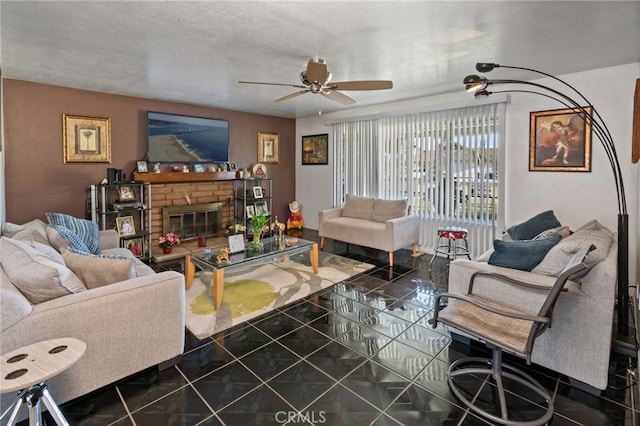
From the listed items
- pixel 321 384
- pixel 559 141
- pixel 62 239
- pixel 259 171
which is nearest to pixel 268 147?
pixel 259 171

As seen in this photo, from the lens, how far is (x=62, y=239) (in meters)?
2.76

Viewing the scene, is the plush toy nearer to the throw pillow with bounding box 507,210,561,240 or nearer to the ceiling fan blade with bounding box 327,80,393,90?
the ceiling fan blade with bounding box 327,80,393,90

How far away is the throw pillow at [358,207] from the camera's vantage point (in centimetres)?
556

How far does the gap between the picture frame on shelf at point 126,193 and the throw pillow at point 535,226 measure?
5171 millimetres

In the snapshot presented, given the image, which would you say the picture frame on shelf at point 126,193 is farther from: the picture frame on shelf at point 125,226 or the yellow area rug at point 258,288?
the yellow area rug at point 258,288

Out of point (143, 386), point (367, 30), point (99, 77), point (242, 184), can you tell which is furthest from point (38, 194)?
point (367, 30)

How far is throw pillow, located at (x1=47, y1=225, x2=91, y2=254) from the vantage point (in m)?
2.64

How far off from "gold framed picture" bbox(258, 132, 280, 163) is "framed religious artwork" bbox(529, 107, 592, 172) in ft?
15.3

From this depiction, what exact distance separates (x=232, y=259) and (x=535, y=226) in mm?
3176

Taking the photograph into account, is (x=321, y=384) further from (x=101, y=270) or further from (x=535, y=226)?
(x=535, y=226)

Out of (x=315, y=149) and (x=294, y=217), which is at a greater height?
(x=315, y=149)

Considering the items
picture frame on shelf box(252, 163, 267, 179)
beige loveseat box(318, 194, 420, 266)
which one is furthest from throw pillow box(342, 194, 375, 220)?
picture frame on shelf box(252, 163, 267, 179)

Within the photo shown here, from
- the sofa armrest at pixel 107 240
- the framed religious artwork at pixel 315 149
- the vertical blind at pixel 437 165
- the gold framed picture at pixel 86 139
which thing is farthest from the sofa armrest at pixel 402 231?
the gold framed picture at pixel 86 139
